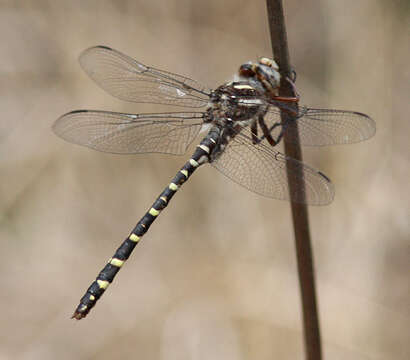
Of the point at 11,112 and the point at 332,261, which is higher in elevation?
the point at 332,261

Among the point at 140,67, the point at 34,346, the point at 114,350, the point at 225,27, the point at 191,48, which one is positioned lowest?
the point at 34,346

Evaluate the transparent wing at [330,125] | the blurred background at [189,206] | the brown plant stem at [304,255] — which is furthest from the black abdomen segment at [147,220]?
the blurred background at [189,206]

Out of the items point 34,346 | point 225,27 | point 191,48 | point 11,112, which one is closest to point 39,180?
point 11,112

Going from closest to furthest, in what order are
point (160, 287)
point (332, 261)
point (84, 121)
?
point (84, 121)
point (332, 261)
point (160, 287)

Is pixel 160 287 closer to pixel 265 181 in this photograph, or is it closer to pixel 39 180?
pixel 39 180

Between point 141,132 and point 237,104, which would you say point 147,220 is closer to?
point 141,132
